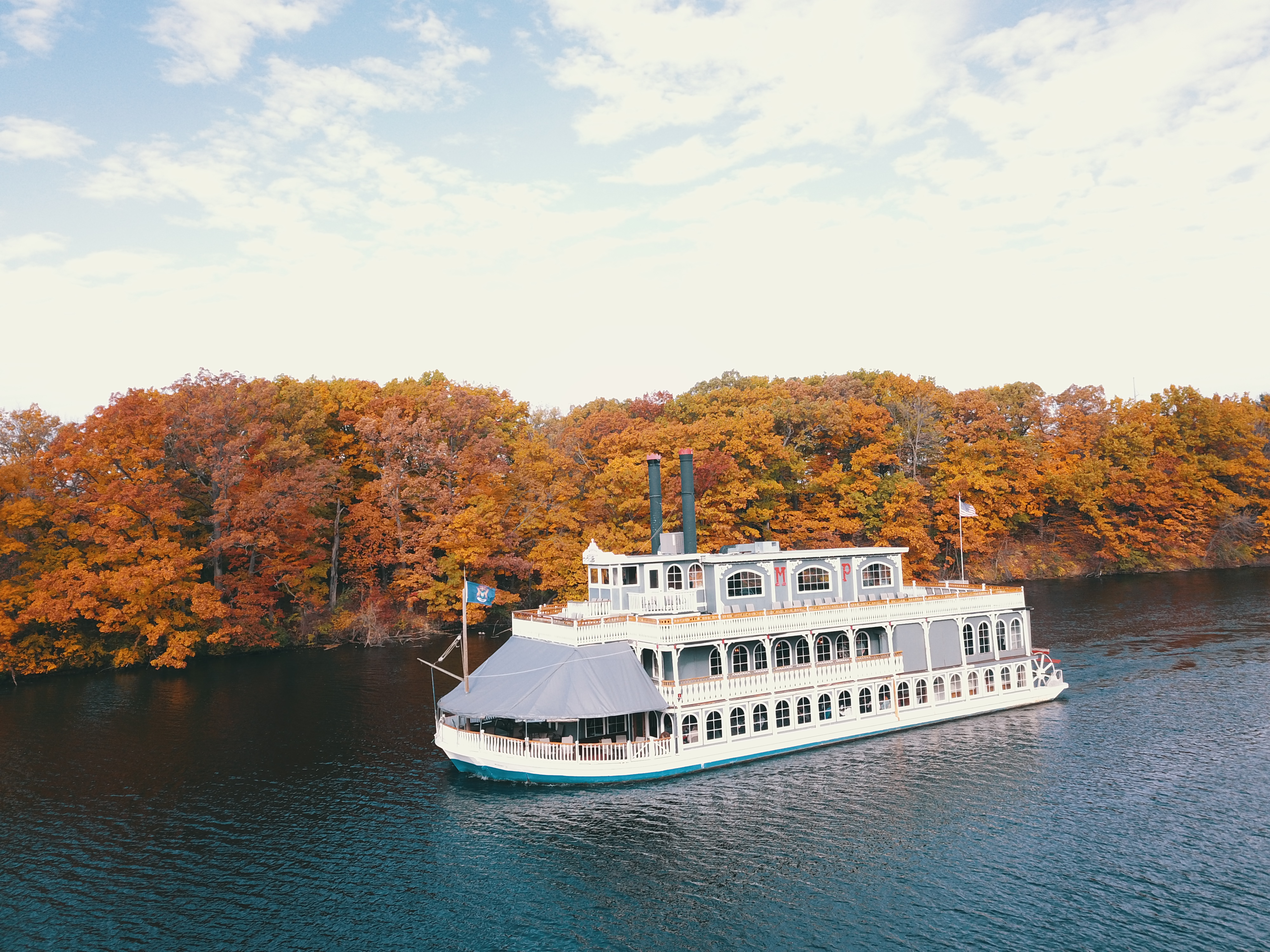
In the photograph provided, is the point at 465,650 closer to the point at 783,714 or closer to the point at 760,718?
the point at 760,718

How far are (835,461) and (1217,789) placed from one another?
55.4 meters

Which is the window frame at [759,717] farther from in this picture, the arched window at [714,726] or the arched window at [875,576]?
the arched window at [875,576]

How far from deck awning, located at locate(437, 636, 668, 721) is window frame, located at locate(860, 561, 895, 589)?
13.8 metres

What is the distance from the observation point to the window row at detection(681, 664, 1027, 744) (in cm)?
3247

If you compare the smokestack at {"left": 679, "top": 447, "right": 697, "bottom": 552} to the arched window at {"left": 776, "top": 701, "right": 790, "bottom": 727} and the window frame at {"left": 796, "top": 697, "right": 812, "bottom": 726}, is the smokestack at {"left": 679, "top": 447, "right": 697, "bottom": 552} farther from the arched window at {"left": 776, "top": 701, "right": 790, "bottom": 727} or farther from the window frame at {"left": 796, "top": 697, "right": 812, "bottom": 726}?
the window frame at {"left": 796, "top": 697, "right": 812, "bottom": 726}

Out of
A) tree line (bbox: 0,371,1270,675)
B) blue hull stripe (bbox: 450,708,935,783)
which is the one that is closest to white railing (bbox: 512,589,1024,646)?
blue hull stripe (bbox: 450,708,935,783)

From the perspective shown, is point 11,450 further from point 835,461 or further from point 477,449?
point 835,461

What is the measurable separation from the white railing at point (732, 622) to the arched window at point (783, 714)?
9.68 ft

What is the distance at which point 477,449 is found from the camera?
71.3 meters

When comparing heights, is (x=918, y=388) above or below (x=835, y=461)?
above

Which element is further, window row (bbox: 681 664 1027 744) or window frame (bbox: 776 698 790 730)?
window frame (bbox: 776 698 790 730)

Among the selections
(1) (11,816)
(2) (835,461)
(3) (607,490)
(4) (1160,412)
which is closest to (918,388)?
(2) (835,461)

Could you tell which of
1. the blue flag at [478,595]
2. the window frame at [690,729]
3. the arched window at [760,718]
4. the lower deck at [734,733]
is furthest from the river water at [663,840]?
the blue flag at [478,595]

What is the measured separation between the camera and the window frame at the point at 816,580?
38.1m
